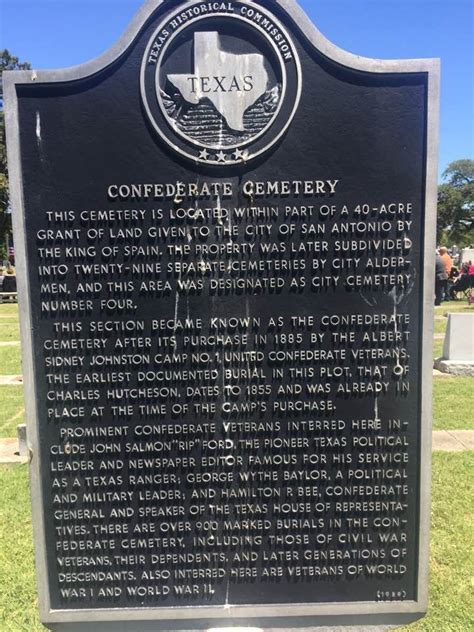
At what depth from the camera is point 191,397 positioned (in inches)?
111

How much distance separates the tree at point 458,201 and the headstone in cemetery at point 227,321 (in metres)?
63.9

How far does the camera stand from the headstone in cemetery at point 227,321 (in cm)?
265

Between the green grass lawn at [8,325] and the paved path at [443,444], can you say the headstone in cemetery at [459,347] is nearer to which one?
the paved path at [443,444]

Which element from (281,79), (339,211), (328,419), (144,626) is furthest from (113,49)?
(144,626)

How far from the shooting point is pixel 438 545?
3863 millimetres

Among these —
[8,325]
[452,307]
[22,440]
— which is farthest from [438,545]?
[452,307]

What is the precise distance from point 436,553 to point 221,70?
341 centimetres

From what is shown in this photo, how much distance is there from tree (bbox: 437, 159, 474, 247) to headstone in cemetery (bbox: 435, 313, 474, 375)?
57.5m

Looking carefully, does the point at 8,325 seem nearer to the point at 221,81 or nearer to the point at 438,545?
the point at 438,545

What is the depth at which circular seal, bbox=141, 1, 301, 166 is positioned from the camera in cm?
261

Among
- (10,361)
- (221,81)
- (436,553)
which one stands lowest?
(436,553)

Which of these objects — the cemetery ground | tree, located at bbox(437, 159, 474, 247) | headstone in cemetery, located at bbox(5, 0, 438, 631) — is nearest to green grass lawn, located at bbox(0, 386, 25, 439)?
the cemetery ground

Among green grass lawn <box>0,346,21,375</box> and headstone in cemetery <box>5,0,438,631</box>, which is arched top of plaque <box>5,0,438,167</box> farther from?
green grass lawn <box>0,346,21,375</box>

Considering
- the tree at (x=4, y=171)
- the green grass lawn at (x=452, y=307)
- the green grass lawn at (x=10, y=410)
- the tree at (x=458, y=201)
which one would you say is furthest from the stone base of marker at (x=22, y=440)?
the tree at (x=458, y=201)
